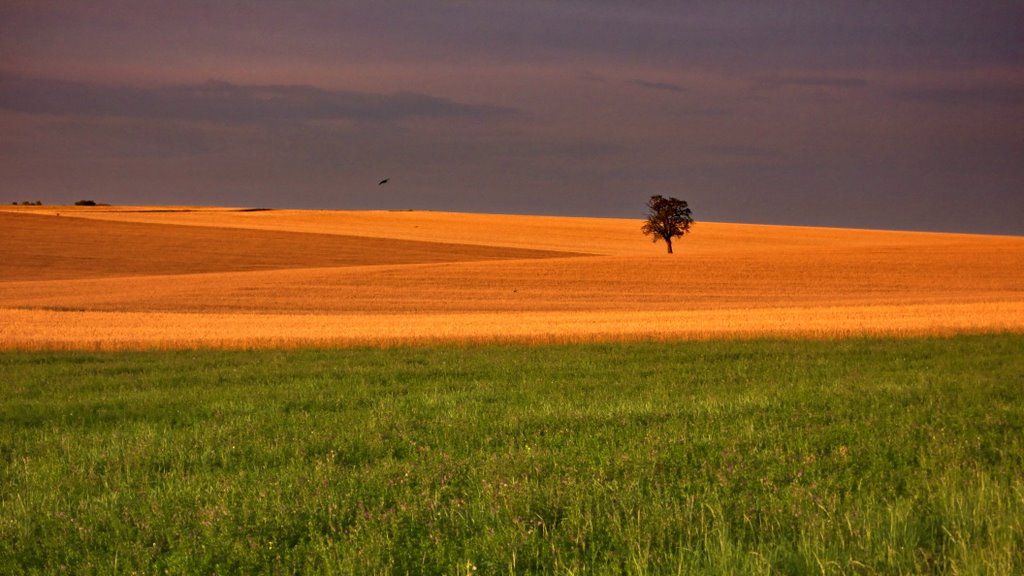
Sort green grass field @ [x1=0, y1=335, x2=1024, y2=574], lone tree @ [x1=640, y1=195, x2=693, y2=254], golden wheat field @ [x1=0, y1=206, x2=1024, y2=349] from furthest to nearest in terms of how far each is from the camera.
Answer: lone tree @ [x1=640, y1=195, x2=693, y2=254], golden wheat field @ [x1=0, y1=206, x2=1024, y2=349], green grass field @ [x1=0, y1=335, x2=1024, y2=574]

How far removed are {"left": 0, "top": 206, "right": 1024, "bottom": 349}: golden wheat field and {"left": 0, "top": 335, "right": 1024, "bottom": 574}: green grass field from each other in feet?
42.7

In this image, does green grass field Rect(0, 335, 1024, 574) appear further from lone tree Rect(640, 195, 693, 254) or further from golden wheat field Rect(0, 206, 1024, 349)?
lone tree Rect(640, 195, 693, 254)

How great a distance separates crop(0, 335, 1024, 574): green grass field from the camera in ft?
20.5

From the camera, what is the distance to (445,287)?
50.0 metres

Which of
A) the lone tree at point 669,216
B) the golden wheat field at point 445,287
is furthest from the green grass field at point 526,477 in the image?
the lone tree at point 669,216

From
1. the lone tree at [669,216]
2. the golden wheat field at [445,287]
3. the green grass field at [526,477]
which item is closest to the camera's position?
the green grass field at [526,477]

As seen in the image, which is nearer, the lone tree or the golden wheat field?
the golden wheat field

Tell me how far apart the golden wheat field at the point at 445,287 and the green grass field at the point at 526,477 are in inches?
512

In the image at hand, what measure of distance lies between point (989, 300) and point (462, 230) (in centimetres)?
6476

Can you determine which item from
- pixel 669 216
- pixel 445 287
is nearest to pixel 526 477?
pixel 445 287

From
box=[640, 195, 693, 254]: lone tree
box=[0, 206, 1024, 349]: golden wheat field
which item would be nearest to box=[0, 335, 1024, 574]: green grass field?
box=[0, 206, 1024, 349]: golden wheat field

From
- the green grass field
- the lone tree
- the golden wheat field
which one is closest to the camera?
the green grass field

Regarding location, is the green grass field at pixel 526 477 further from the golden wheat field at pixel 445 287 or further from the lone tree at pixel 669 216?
the lone tree at pixel 669 216

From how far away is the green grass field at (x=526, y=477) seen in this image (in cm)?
625
